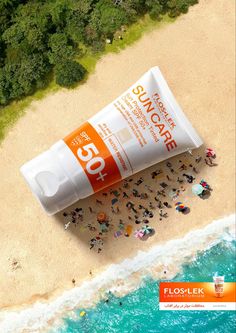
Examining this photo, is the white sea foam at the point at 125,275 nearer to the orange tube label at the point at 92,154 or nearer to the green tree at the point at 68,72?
the orange tube label at the point at 92,154

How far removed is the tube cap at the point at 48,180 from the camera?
62.1ft

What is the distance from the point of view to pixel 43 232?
21.7m

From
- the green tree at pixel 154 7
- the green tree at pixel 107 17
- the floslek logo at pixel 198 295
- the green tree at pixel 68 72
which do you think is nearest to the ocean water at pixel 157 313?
the floslek logo at pixel 198 295

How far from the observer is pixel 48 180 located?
1902 cm

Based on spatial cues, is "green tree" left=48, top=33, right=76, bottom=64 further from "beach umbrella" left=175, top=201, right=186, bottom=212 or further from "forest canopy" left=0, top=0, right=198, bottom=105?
"beach umbrella" left=175, top=201, right=186, bottom=212

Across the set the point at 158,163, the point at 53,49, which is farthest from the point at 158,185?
the point at 53,49

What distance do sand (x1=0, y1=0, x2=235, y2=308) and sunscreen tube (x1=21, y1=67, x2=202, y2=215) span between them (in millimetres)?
2056

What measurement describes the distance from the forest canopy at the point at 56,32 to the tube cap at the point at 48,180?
4250 mm

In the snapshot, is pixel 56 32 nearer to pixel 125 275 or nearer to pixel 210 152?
pixel 210 152

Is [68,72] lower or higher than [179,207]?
higher

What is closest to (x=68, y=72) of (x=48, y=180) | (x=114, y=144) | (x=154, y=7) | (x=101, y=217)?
(x=114, y=144)

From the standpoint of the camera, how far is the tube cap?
18.9 metres

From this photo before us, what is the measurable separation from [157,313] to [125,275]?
6.91ft

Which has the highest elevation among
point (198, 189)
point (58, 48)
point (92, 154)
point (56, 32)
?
point (56, 32)
